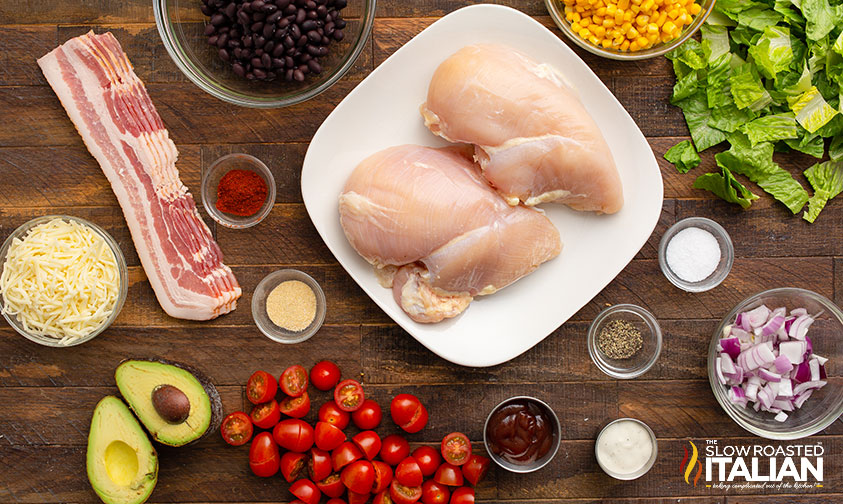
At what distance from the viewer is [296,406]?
7.68ft

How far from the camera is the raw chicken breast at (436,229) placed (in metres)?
2.14

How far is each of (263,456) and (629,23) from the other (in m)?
2.12

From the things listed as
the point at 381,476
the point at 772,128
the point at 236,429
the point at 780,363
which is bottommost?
the point at 381,476

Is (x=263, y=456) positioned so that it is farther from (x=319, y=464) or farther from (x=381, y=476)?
(x=381, y=476)

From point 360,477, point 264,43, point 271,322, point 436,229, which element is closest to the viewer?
point 264,43

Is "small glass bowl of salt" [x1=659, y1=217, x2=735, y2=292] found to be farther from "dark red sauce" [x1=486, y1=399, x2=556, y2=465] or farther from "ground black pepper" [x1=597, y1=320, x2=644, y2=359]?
"dark red sauce" [x1=486, y1=399, x2=556, y2=465]

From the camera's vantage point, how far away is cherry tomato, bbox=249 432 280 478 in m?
2.30

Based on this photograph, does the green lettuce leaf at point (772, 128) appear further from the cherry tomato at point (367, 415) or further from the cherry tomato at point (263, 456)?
the cherry tomato at point (263, 456)

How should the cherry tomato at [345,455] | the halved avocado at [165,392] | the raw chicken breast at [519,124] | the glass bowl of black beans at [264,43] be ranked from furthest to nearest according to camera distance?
the cherry tomato at [345,455]
the halved avocado at [165,392]
the raw chicken breast at [519,124]
the glass bowl of black beans at [264,43]

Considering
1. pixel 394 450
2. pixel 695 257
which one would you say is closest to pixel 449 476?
pixel 394 450

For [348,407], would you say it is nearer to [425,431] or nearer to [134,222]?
[425,431]

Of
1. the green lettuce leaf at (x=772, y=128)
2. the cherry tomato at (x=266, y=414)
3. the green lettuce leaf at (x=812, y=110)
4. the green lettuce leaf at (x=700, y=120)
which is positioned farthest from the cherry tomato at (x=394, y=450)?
the green lettuce leaf at (x=812, y=110)

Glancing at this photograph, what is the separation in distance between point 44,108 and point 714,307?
2.77 m

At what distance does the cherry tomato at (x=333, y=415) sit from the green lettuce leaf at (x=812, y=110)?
2.09m
